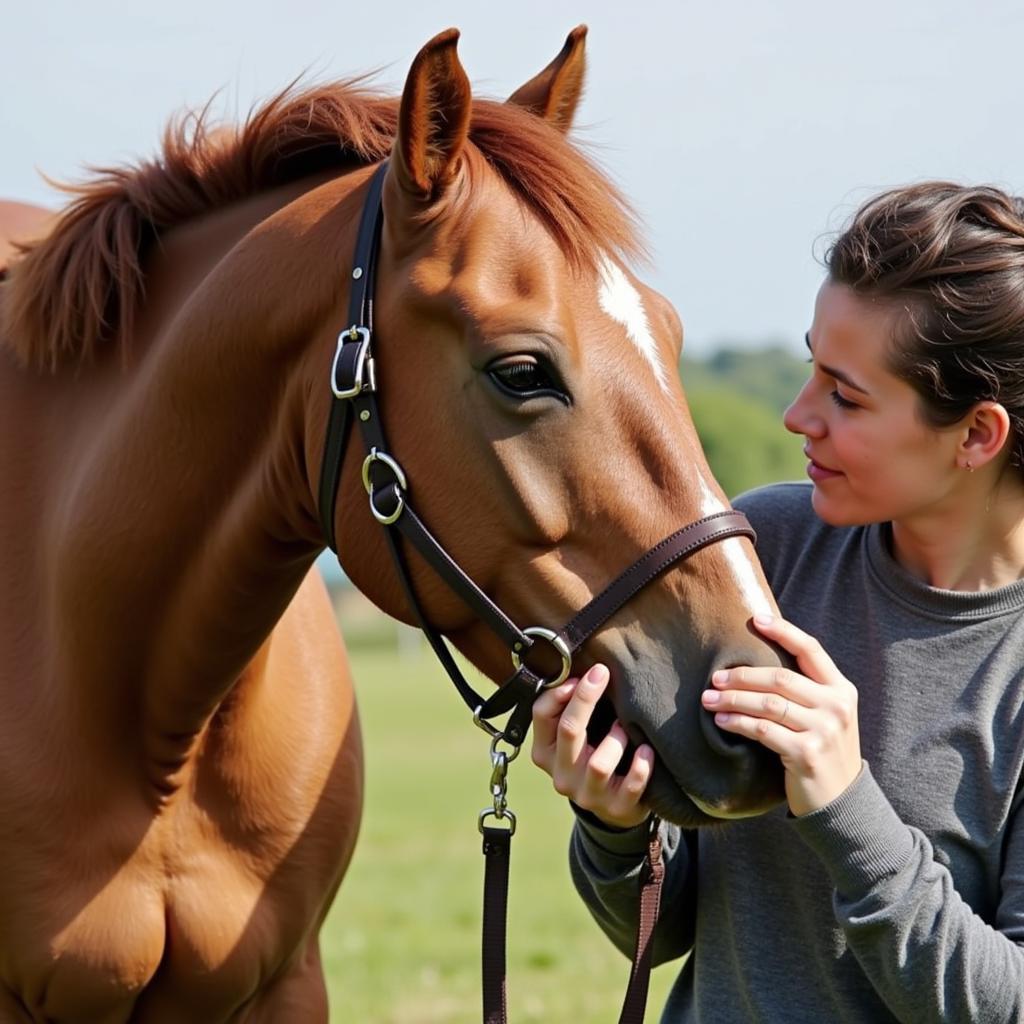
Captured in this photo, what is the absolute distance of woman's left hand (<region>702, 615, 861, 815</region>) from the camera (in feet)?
7.23

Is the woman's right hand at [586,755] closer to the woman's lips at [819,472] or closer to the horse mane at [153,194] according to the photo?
the woman's lips at [819,472]

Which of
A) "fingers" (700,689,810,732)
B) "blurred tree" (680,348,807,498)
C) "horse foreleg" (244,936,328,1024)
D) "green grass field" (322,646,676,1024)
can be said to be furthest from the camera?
"blurred tree" (680,348,807,498)

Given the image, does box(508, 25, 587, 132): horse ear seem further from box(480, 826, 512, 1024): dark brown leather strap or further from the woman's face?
box(480, 826, 512, 1024): dark brown leather strap

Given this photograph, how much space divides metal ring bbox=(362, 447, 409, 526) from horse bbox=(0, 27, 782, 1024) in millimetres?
34

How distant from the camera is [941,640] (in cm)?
265

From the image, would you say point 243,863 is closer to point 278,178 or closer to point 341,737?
point 341,737

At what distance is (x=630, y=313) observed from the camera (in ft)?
8.07

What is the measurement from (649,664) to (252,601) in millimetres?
921

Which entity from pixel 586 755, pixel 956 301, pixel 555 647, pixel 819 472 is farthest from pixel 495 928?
pixel 956 301

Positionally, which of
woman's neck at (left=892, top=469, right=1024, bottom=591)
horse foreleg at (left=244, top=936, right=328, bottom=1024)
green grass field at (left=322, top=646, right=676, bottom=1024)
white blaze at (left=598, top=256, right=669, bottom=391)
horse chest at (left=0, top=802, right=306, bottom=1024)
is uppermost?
white blaze at (left=598, top=256, right=669, bottom=391)

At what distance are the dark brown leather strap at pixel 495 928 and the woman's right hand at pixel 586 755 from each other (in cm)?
17

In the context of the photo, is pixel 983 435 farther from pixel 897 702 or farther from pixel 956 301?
pixel 897 702

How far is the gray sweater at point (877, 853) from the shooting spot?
2.36 meters

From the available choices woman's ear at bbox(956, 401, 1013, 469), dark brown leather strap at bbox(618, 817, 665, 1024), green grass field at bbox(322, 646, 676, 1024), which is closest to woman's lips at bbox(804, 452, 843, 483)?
woman's ear at bbox(956, 401, 1013, 469)
